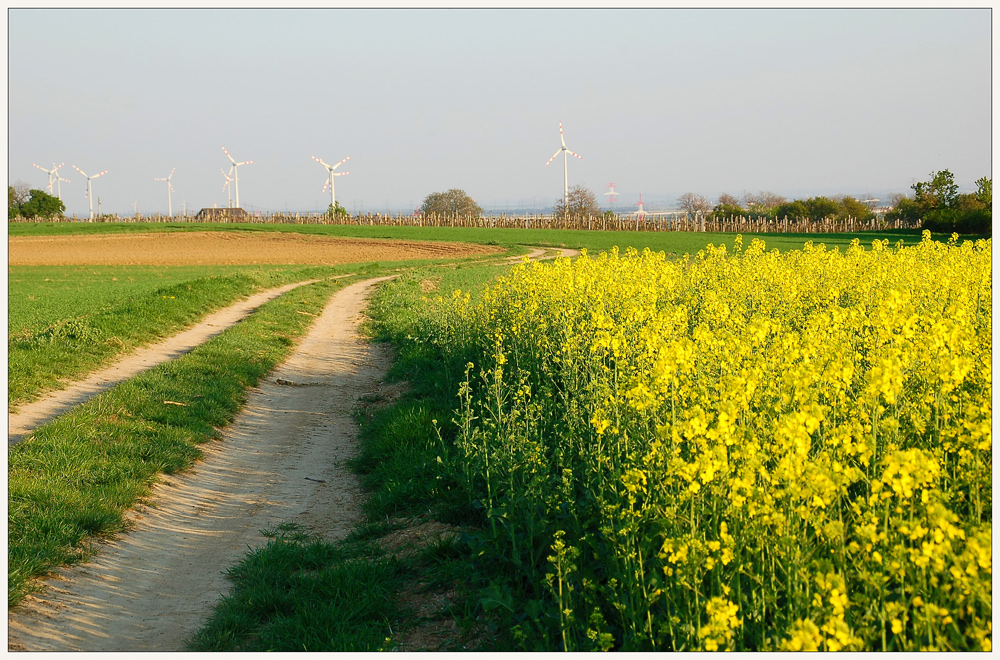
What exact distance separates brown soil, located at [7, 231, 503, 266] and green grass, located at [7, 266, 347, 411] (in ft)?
38.2

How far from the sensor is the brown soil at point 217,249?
45219 mm

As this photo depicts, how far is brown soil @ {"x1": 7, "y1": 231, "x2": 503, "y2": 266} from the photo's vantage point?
4522 centimetres

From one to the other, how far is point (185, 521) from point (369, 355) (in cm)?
740

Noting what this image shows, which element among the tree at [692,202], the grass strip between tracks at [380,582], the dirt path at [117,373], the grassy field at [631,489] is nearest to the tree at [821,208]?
the tree at [692,202]

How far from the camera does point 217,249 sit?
180ft

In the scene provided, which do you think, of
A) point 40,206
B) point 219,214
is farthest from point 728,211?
point 40,206

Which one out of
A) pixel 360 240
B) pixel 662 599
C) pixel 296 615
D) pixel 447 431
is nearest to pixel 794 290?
pixel 447 431

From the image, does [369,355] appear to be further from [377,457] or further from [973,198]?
[973,198]

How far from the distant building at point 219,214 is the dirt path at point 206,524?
11649 centimetres

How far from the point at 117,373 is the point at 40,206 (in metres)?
106

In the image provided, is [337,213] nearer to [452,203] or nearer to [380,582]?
[452,203]

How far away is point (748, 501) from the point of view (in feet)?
11.6

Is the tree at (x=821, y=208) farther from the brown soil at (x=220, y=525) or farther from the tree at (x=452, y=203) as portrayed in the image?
the brown soil at (x=220, y=525)

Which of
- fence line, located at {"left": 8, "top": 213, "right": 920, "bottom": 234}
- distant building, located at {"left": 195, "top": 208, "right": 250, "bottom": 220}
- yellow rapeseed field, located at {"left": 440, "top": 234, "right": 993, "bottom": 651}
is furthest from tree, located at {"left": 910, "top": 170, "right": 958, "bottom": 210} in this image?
distant building, located at {"left": 195, "top": 208, "right": 250, "bottom": 220}
